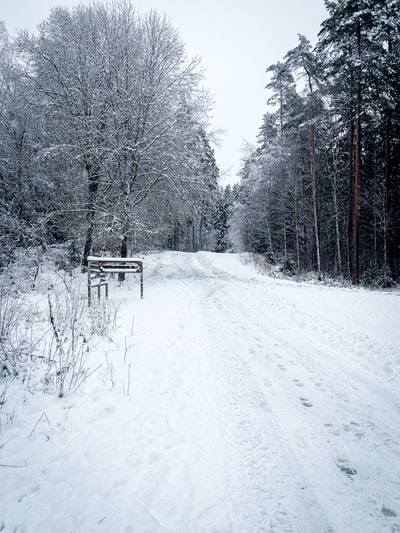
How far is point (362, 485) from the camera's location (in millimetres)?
2148

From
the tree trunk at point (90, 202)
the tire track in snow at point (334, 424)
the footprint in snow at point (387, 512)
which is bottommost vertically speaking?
the footprint in snow at point (387, 512)

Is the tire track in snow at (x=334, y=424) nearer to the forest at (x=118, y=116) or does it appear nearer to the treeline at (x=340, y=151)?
the forest at (x=118, y=116)

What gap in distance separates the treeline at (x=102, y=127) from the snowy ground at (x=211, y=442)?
764 centimetres

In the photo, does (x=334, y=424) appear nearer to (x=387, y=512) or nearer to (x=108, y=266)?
(x=387, y=512)

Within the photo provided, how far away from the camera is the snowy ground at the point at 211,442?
1.85 metres

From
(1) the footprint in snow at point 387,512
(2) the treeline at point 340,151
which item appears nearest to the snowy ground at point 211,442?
(1) the footprint in snow at point 387,512

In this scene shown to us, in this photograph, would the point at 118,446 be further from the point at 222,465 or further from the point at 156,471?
the point at 222,465

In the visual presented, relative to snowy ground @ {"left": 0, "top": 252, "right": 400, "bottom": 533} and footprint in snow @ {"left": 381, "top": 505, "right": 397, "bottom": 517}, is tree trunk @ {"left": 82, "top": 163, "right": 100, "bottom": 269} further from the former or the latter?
footprint in snow @ {"left": 381, "top": 505, "right": 397, "bottom": 517}

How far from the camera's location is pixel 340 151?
60.5ft

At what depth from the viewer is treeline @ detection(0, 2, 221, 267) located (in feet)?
35.0

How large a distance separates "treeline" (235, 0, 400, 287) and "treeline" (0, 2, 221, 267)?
8433 millimetres

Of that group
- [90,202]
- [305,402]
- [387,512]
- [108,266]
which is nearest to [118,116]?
[90,202]

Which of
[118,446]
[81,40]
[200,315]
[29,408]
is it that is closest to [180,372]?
[118,446]

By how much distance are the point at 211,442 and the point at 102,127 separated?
42.2ft
